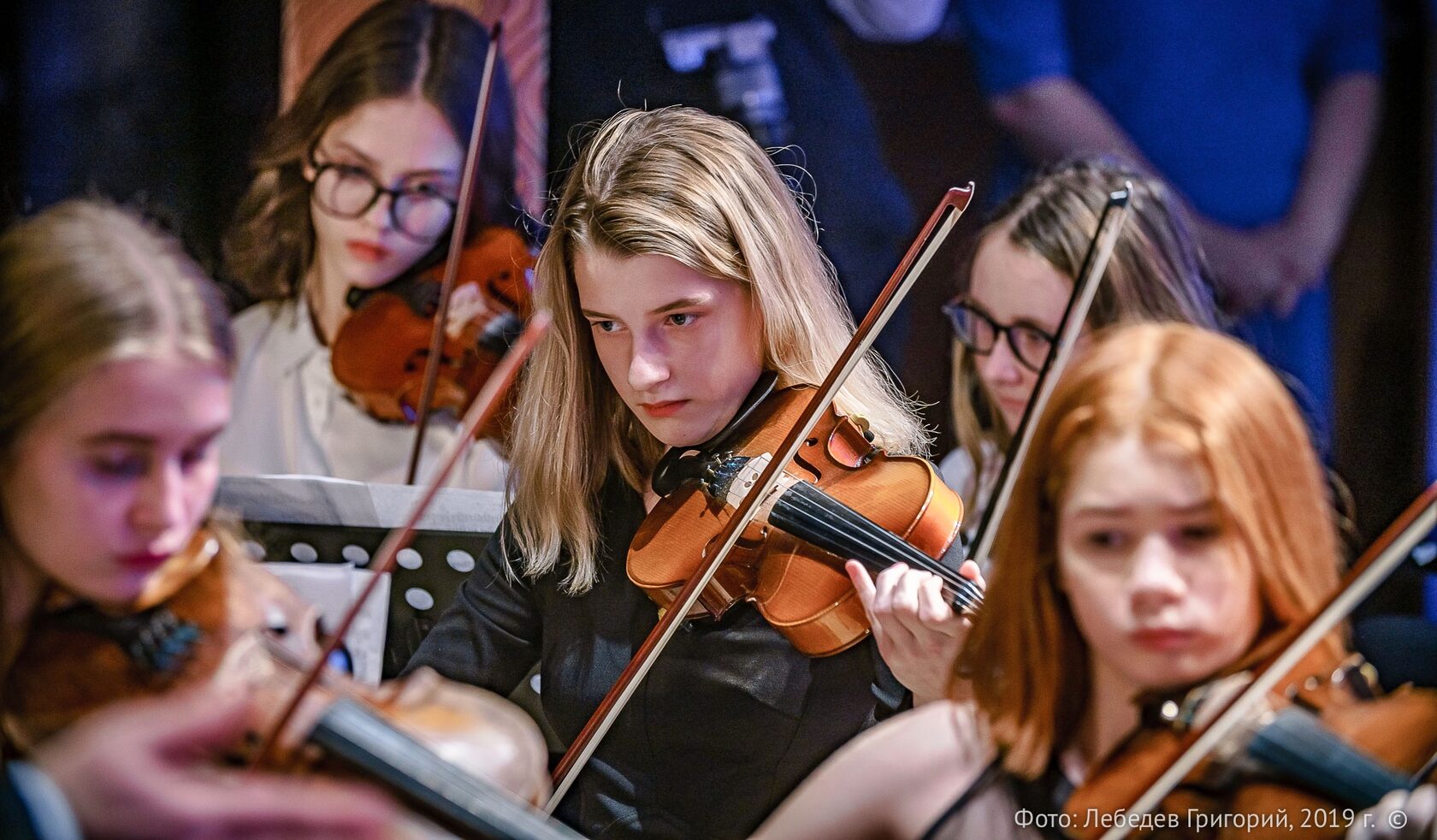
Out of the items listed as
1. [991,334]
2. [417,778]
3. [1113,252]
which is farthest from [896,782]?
[1113,252]

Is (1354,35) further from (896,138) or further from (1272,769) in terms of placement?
(1272,769)

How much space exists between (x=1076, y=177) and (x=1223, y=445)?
845mm

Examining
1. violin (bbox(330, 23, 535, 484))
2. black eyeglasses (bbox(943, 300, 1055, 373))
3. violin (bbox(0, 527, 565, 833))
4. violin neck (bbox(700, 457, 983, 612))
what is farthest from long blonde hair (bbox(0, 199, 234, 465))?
black eyeglasses (bbox(943, 300, 1055, 373))

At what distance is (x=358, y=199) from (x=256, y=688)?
115 cm

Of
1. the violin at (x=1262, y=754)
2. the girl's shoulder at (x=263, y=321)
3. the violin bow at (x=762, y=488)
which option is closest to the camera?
the violin at (x=1262, y=754)

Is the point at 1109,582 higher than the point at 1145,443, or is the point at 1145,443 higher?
the point at 1145,443

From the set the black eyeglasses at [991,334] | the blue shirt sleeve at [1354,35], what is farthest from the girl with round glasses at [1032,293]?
the blue shirt sleeve at [1354,35]

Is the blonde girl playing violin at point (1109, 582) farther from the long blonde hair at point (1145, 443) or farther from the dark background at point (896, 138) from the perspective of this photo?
the dark background at point (896, 138)

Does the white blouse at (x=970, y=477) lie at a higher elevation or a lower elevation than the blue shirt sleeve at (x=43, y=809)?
higher

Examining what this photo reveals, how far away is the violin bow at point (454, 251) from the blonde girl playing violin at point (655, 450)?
0.57 ft

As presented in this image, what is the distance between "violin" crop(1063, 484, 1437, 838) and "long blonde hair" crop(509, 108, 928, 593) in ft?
2.11

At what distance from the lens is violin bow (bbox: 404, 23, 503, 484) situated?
2.18 metres

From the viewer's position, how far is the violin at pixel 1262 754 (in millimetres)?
1555

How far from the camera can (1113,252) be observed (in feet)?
6.91
